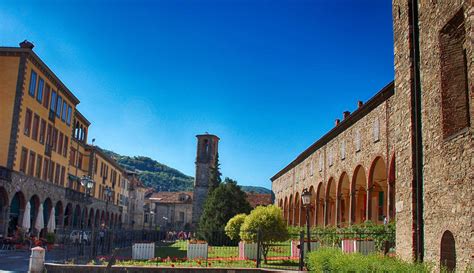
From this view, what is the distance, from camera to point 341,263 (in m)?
9.54

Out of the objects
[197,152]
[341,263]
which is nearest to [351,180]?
[341,263]

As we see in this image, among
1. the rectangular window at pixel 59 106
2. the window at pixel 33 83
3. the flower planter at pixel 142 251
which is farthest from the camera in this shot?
the rectangular window at pixel 59 106

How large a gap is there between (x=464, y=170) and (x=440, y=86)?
203 cm

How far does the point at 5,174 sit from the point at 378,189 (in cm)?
2101

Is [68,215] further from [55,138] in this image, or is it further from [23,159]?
[23,159]

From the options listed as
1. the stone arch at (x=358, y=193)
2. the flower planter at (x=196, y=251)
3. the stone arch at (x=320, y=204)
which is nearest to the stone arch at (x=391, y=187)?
the stone arch at (x=358, y=193)

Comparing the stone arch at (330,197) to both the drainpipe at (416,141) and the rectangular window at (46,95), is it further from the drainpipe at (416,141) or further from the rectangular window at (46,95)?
the drainpipe at (416,141)

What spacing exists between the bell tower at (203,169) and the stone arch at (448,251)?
5977 centimetres

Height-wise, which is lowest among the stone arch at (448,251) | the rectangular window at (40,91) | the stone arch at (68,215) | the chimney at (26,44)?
the stone arch at (448,251)

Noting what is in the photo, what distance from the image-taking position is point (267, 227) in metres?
20.0

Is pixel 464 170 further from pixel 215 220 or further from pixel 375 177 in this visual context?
pixel 215 220

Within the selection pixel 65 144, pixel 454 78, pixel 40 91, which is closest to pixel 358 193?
pixel 454 78

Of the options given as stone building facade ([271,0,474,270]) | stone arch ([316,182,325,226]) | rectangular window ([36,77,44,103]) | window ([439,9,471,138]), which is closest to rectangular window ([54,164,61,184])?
rectangular window ([36,77,44,103])

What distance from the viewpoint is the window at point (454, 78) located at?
32.0ft
